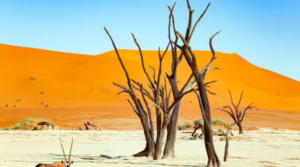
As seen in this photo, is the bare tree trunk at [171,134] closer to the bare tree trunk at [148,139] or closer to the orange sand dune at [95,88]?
the bare tree trunk at [148,139]

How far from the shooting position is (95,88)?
170ft

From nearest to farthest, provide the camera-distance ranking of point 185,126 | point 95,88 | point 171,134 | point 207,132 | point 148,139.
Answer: point 207,132, point 171,134, point 148,139, point 185,126, point 95,88

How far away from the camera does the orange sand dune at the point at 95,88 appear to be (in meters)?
35.0

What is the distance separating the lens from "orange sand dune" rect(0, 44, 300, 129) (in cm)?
3497

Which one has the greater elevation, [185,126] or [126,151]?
[185,126]

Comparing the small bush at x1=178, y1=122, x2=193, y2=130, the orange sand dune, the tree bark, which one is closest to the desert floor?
the tree bark

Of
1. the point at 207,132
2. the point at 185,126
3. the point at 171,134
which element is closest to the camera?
the point at 207,132

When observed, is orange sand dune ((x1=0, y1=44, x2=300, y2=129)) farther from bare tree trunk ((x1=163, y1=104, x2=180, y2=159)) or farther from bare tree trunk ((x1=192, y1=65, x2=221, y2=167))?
bare tree trunk ((x1=192, y1=65, x2=221, y2=167))

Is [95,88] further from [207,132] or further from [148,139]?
[207,132]

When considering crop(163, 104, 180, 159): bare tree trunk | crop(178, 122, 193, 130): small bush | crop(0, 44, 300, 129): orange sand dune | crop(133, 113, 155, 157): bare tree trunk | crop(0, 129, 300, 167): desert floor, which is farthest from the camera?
crop(0, 44, 300, 129): orange sand dune

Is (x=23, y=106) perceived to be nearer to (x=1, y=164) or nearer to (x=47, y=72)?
(x=47, y=72)

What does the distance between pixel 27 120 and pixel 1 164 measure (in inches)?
670

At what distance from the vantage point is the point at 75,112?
35781mm

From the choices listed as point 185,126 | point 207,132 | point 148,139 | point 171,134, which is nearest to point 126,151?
point 148,139
